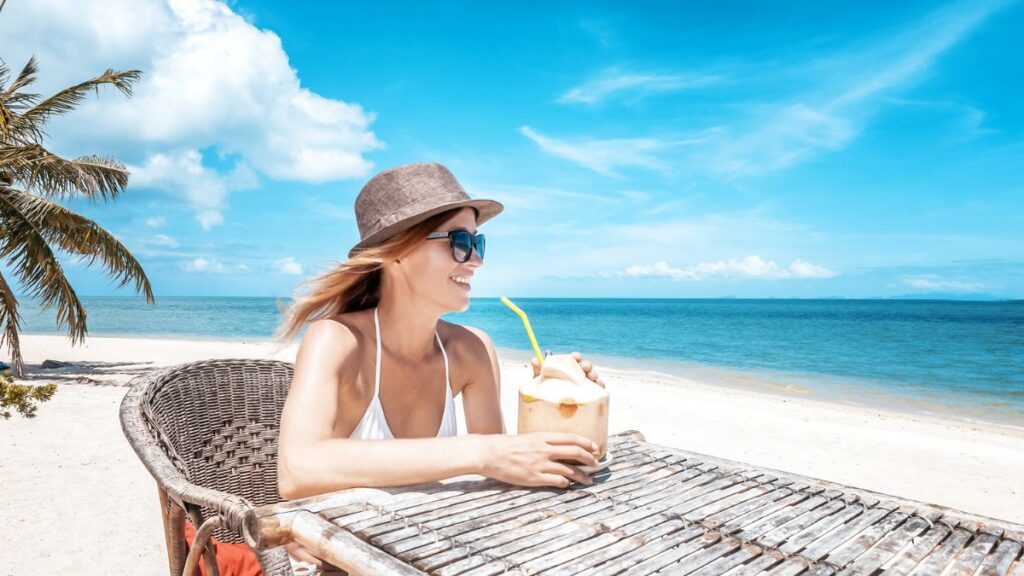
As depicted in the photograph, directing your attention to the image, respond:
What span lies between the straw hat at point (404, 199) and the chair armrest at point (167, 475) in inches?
28.3

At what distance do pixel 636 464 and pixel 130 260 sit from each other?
10.6 metres

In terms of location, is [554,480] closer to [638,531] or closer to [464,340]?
[638,531]

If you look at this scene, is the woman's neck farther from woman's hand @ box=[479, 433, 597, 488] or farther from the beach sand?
the beach sand

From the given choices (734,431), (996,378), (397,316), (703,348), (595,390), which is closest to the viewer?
(595,390)

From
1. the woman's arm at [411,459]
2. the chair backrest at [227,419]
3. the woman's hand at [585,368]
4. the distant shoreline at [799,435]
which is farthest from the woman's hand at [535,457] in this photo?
the distant shoreline at [799,435]

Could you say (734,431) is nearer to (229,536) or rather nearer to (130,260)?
(229,536)

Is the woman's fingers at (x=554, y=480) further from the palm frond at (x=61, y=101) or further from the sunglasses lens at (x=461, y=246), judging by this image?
the palm frond at (x=61, y=101)

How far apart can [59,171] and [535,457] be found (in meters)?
10.3

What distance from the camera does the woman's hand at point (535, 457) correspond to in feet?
4.48

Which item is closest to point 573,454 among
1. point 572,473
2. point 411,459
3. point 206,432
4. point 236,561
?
point 572,473

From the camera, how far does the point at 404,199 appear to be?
1.76 m

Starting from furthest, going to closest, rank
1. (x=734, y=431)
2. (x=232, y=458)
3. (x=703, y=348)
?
(x=703, y=348)
(x=734, y=431)
(x=232, y=458)

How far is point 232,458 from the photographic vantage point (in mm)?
2076

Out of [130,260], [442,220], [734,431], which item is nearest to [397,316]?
[442,220]
